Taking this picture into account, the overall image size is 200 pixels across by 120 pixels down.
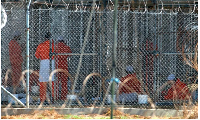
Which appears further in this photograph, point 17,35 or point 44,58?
point 17,35

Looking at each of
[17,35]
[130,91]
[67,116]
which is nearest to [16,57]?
[17,35]

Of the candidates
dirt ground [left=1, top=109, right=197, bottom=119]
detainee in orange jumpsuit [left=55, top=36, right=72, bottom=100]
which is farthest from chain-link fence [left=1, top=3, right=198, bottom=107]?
dirt ground [left=1, top=109, right=197, bottom=119]

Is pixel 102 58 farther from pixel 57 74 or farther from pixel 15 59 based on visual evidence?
pixel 15 59

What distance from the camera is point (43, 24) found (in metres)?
11.9

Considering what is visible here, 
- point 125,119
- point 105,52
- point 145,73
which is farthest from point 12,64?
point 125,119

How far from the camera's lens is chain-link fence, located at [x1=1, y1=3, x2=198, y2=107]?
1001cm

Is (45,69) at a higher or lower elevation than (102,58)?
lower

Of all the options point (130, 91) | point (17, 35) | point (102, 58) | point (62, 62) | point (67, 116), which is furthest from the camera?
point (17, 35)

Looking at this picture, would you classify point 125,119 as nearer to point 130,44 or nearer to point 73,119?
point 73,119

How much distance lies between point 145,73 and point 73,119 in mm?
3345

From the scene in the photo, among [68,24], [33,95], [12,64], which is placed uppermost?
[68,24]

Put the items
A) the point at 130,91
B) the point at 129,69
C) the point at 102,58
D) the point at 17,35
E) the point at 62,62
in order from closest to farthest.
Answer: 1. the point at 102,58
2. the point at 130,91
3. the point at 129,69
4. the point at 62,62
5. the point at 17,35

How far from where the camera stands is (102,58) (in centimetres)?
1017

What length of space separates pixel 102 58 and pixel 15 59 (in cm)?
273
